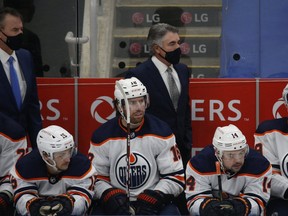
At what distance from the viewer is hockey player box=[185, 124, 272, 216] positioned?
8688 millimetres

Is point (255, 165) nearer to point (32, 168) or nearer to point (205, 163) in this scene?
point (205, 163)

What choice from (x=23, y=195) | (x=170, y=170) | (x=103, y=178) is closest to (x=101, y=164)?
(x=103, y=178)

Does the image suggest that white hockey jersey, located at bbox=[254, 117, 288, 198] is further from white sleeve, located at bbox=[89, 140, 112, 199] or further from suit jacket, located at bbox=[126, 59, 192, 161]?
white sleeve, located at bbox=[89, 140, 112, 199]

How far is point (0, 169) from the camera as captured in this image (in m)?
9.27

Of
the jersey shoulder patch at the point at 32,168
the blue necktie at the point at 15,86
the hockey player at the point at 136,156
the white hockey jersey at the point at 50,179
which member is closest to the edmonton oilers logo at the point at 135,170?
the hockey player at the point at 136,156

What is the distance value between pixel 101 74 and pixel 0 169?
1.64 m

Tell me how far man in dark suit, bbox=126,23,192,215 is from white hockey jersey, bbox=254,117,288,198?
78 cm

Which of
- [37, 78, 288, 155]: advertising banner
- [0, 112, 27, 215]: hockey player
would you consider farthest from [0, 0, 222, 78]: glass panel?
[0, 112, 27, 215]: hockey player

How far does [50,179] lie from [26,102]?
1.06 meters

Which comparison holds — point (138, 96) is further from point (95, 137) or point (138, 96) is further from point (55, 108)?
point (55, 108)

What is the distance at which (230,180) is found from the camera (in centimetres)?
884

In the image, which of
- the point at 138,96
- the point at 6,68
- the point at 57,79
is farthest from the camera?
the point at 57,79

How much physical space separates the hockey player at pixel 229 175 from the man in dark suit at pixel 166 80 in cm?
92

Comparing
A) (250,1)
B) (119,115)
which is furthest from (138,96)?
(250,1)
